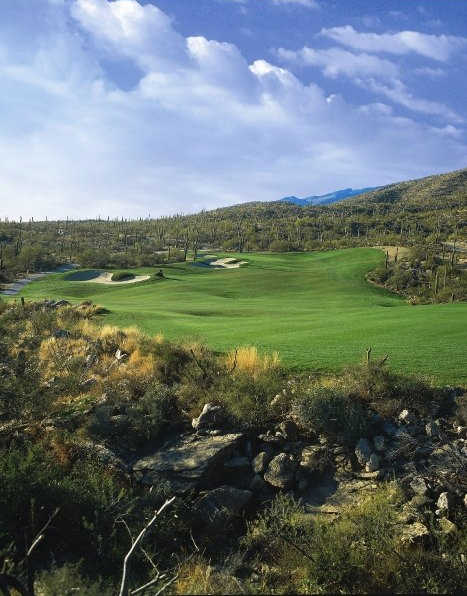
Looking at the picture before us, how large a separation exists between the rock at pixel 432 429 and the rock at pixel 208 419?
15.1 feet

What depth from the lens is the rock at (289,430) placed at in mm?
10078

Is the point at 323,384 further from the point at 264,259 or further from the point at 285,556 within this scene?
the point at 264,259

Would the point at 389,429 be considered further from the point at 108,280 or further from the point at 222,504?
the point at 108,280

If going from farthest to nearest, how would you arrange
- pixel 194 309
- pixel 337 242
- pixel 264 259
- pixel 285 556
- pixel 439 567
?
pixel 337 242 → pixel 264 259 → pixel 194 309 → pixel 285 556 → pixel 439 567

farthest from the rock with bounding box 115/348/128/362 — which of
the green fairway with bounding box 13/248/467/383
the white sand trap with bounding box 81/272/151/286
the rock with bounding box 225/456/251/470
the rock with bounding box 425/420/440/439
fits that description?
the white sand trap with bounding box 81/272/151/286

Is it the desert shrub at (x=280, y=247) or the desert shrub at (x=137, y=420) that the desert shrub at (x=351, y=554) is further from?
the desert shrub at (x=280, y=247)

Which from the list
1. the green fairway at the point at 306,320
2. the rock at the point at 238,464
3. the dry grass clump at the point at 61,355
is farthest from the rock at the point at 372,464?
the dry grass clump at the point at 61,355

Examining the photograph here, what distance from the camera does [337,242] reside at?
90125mm

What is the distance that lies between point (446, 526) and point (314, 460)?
9.16 feet

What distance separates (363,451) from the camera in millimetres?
9109

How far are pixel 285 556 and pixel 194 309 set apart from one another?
74.5ft

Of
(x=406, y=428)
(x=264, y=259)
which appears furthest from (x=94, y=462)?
(x=264, y=259)

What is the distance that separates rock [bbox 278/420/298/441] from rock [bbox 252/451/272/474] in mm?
630

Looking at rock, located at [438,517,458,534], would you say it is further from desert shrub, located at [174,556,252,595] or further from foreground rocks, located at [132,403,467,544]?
desert shrub, located at [174,556,252,595]
